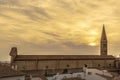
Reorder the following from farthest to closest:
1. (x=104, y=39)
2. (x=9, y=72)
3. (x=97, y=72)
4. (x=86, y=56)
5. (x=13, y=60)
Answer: (x=104, y=39), (x=86, y=56), (x=13, y=60), (x=97, y=72), (x=9, y=72)

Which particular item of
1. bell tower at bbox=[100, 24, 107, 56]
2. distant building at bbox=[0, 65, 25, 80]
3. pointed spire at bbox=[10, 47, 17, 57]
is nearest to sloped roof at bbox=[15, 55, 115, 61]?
pointed spire at bbox=[10, 47, 17, 57]

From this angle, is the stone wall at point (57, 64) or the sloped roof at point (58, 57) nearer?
the stone wall at point (57, 64)

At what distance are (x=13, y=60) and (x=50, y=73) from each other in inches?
430

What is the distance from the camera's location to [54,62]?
66562 millimetres

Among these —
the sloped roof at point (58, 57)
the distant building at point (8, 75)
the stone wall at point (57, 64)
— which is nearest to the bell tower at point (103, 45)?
the sloped roof at point (58, 57)

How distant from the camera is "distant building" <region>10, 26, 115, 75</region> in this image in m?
62.0

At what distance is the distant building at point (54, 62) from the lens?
203ft

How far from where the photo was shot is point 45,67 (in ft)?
214

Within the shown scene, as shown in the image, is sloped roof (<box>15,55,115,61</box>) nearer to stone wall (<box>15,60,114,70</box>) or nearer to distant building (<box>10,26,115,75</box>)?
distant building (<box>10,26,115,75</box>)

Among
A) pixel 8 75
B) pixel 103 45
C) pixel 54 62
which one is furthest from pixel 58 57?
pixel 8 75

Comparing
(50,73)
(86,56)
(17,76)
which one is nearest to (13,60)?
(50,73)

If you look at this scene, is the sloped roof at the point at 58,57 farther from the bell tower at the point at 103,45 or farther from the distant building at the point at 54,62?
the bell tower at the point at 103,45

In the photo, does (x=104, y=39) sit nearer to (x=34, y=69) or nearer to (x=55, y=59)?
(x=55, y=59)

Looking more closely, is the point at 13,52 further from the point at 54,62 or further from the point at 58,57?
the point at 58,57
